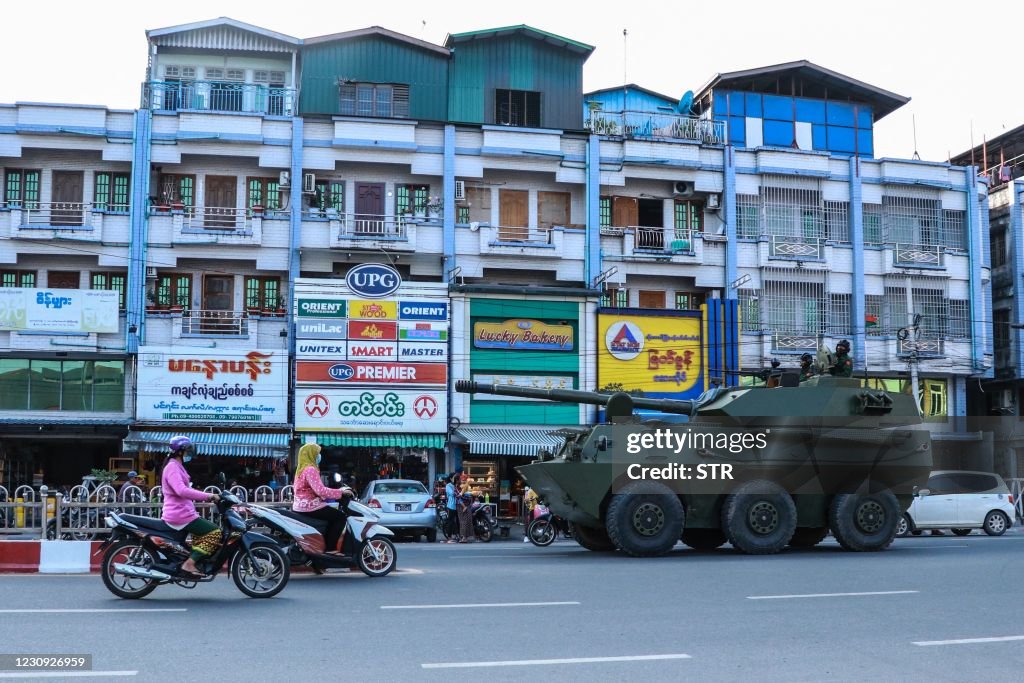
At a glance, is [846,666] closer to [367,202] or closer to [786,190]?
[367,202]

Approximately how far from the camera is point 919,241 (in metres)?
36.2

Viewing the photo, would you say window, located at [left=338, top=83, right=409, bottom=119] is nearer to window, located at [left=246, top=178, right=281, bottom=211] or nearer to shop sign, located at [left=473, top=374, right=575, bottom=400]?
window, located at [left=246, top=178, right=281, bottom=211]

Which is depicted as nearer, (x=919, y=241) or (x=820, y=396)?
(x=820, y=396)

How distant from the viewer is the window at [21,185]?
31.3 meters

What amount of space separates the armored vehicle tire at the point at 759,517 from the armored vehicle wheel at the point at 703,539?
1.50 m

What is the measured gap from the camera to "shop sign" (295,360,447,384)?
30578 mm

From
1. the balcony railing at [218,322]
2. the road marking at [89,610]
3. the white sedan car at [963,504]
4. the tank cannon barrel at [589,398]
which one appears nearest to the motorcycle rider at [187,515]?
the road marking at [89,610]

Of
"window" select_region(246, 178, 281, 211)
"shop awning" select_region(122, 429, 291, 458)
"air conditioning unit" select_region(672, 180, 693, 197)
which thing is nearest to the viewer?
"shop awning" select_region(122, 429, 291, 458)

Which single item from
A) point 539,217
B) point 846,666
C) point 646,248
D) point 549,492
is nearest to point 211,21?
point 539,217

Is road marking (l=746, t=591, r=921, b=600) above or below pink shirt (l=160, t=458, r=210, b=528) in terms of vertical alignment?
below

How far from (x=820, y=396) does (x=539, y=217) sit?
18104 millimetres

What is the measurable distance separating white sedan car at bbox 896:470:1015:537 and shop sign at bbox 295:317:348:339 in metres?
15.1

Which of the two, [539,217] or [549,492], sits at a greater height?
[539,217]

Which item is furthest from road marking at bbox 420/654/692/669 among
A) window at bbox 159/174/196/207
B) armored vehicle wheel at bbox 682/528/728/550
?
window at bbox 159/174/196/207
